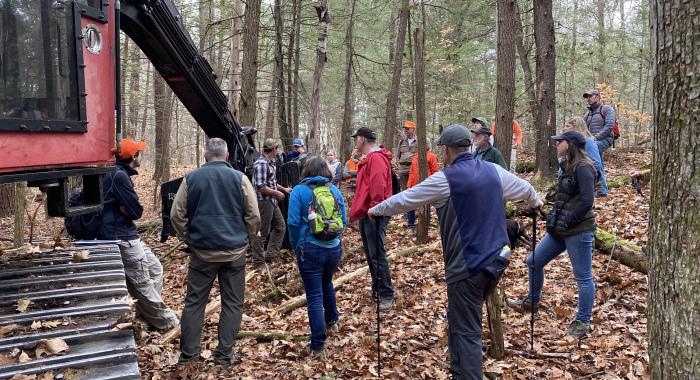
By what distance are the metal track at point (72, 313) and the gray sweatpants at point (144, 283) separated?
6.09 feet

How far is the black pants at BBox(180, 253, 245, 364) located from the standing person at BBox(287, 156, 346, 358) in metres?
0.70

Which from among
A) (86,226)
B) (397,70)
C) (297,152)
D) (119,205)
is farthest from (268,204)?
(397,70)

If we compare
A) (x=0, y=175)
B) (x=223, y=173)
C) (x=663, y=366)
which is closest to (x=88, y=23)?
(x=0, y=175)

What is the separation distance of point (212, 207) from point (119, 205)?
5.13 ft

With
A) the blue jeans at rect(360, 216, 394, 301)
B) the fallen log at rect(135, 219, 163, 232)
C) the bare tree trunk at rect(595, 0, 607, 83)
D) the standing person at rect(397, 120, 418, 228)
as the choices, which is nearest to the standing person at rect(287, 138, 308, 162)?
the standing person at rect(397, 120, 418, 228)

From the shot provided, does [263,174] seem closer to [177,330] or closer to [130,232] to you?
[130,232]

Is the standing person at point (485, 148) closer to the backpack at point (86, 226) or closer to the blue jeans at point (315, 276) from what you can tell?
the blue jeans at point (315, 276)

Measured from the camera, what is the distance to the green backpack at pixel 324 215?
5184 mm

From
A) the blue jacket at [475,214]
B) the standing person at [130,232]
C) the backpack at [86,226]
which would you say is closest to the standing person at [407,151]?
the standing person at [130,232]

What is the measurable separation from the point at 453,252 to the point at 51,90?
3098mm

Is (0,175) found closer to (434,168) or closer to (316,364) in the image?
(316,364)

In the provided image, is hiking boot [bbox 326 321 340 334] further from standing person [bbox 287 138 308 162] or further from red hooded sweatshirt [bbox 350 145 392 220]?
standing person [bbox 287 138 308 162]

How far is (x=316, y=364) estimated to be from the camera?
516 centimetres

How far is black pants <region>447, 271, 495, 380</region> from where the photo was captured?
3.95 meters
